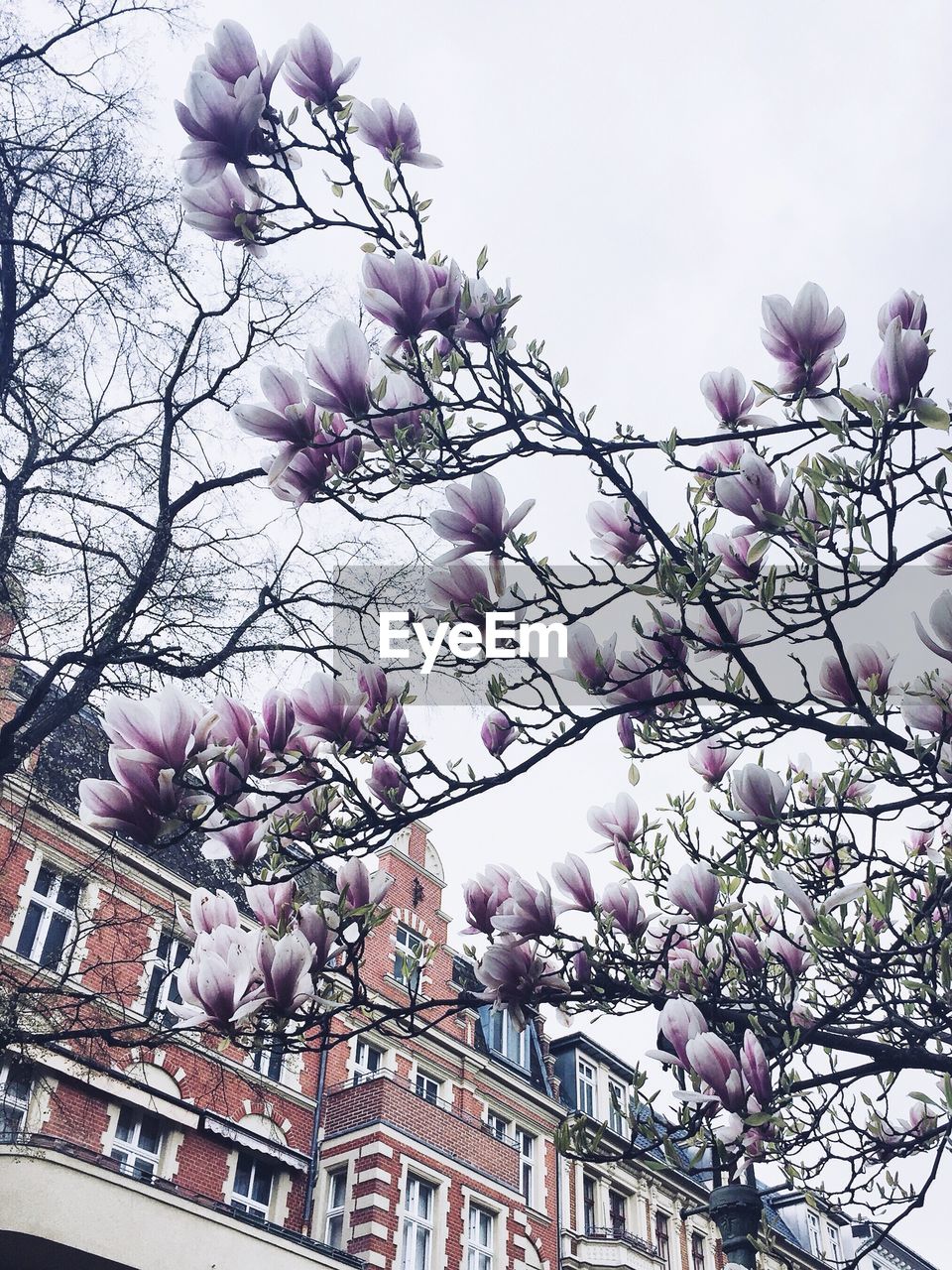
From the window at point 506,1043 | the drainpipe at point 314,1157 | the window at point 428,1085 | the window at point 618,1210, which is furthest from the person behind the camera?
the window at point 618,1210

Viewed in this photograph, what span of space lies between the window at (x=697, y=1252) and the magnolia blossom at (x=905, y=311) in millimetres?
24177

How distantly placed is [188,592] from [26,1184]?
5448 millimetres

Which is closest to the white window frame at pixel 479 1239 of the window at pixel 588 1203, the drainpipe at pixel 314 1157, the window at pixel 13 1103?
→ the drainpipe at pixel 314 1157

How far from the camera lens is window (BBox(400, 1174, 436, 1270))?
47.5 ft

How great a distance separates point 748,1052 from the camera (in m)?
2.39

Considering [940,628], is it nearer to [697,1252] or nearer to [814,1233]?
[697,1252]

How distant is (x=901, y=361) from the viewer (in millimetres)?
2176

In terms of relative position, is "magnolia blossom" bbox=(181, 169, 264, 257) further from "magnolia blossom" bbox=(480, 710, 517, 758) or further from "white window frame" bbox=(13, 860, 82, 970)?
"white window frame" bbox=(13, 860, 82, 970)

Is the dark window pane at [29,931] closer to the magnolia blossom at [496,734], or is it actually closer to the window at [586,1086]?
the magnolia blossom at [496,734]

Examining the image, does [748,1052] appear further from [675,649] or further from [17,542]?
[17,542]

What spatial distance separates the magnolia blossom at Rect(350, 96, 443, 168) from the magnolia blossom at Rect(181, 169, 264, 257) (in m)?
0.27

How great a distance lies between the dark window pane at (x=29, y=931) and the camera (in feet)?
41.0

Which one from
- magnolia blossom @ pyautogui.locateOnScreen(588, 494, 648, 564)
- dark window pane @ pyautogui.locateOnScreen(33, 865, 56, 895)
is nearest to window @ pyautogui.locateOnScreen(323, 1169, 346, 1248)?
dark window pane @ pyautogui.locateOnScreen(33, 865, 56, 895)

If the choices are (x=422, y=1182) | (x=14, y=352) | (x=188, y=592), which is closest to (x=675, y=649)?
(x=188, y=592)
